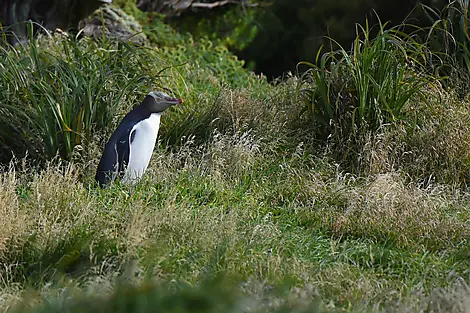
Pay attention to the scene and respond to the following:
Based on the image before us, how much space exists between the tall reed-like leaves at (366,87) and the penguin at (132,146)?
1.38 metres

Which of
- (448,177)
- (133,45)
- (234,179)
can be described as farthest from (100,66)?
(448,177)

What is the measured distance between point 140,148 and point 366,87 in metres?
1.86

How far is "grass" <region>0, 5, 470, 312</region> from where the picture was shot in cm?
377

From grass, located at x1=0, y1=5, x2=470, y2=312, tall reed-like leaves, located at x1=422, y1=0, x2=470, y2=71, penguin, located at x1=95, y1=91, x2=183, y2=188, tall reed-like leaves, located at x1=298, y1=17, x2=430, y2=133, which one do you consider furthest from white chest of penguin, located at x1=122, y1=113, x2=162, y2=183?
tall reed-like leaves, located at x1=422, y1=0, x2=470, y2=71

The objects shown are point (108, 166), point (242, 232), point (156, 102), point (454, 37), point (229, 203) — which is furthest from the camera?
point (454, 37)

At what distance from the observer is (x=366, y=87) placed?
6066 millimetres

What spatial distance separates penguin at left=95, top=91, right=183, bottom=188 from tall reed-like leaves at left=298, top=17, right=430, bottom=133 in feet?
4.54

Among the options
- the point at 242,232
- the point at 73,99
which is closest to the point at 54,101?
the point at 73,99

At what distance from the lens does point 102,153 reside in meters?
5.77

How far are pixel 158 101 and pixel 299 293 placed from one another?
2.45m

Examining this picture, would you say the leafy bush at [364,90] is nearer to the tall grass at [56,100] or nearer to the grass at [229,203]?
the grass at [229,203]

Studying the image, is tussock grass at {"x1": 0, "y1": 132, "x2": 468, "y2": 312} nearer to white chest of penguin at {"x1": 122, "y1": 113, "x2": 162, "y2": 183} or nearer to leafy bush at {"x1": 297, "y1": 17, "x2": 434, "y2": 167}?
white chest of penguin at {"x1": 122, "y1": 113, "x2": 162, "y2": 183}

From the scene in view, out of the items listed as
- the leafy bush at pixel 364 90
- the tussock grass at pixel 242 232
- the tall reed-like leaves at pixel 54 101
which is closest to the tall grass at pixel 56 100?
the tall reed-like leaves at pixel 54 101

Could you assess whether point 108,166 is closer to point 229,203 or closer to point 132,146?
point 132,146
